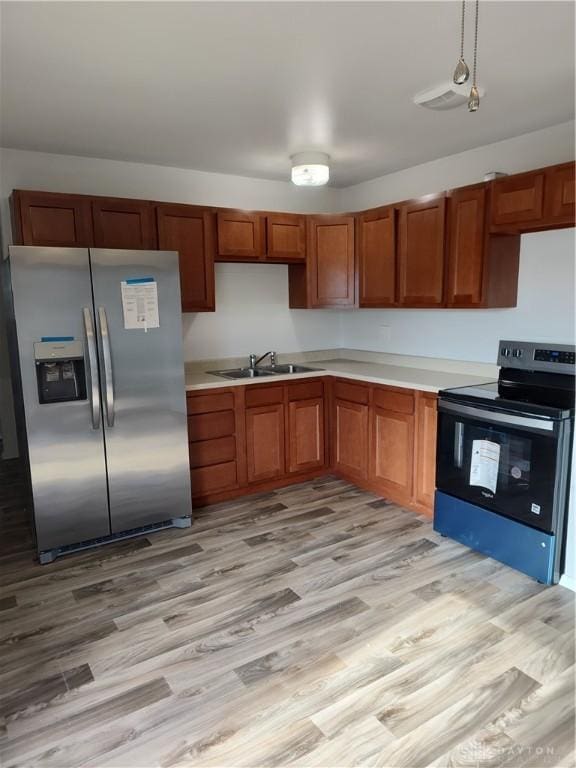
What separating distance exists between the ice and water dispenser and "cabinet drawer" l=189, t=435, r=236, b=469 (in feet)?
3.02

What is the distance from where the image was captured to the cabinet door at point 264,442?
3750 mm

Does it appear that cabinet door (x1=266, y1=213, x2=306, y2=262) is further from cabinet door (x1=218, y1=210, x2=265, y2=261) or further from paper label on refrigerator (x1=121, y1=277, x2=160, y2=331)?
paper label on refrigerator (x1=121, y1=277, x2=160, y2=331)

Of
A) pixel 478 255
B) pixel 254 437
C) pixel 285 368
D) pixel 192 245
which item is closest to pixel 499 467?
pixel 478 255

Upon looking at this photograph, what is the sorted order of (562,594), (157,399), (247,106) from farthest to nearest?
(157,399) → (247,106) → (562,594)

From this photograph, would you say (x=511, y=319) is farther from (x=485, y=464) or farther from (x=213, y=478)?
(x=213, y=478)

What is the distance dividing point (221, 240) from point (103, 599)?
8.23 feet

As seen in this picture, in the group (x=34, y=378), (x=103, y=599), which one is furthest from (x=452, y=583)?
(x=34, y=378)

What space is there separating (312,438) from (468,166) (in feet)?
7.55

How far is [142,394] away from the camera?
3.08m

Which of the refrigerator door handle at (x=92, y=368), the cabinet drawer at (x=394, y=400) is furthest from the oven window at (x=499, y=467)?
the refrigerator door handle at (x=92, y=368)

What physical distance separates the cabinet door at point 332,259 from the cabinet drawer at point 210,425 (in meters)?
1.31

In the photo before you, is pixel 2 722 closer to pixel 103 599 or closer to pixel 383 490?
pixel 103 599

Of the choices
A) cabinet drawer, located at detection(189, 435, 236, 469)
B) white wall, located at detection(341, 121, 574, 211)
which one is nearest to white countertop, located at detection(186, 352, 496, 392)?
cabinet drawer, located at detection(189, 435, 236, 469)

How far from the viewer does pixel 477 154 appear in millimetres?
3512
